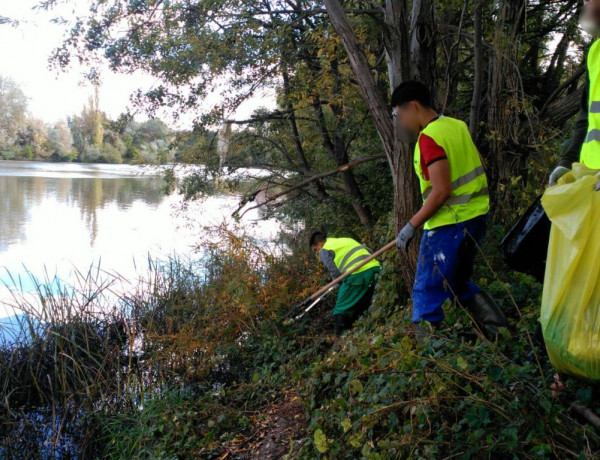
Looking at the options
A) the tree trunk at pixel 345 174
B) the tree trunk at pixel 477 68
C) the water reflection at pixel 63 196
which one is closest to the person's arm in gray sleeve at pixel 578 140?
the tree trunk at pixel 477 68

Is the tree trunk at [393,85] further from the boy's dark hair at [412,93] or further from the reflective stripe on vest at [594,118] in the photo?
the reflective stripe on vest at [594,118]

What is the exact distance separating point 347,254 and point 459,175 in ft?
8.28

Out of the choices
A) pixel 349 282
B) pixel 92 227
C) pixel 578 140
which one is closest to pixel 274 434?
pixel 349 282

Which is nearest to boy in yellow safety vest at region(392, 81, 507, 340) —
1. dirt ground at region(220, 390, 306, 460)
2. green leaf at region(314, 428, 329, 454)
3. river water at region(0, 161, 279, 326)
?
green leaf at region(314, 428, 329, 454)

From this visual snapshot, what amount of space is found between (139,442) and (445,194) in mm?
3359

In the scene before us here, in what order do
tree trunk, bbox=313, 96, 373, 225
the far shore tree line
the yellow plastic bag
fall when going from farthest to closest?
1. the far shore tree line
2. tree trunk, bbox=313, 96, 373, 225
3. the yellow plastic bag

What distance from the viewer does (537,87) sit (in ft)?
19.2

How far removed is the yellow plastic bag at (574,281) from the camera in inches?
68.0

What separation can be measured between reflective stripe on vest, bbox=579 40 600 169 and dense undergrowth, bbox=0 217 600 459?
2.68ft

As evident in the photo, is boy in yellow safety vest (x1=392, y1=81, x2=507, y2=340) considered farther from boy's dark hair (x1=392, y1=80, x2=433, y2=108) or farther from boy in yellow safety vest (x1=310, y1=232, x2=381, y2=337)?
boy in yellow safety vest (x1=310, y1=232, x2=381, y2=337)

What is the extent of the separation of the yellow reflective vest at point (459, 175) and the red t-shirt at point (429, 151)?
3 centimetres

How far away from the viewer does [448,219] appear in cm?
296

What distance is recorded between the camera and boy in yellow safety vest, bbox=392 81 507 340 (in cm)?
291

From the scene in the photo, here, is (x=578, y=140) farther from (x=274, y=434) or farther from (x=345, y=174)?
(x=345, y=174)
